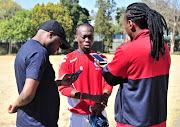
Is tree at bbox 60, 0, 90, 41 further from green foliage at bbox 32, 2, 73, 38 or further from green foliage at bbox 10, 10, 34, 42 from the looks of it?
green foliage at bbox 10, 10, 34, 42

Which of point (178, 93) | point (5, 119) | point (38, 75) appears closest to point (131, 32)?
point (38, 75)

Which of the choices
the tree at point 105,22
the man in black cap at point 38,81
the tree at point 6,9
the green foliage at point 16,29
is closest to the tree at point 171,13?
the tree at point 105,22

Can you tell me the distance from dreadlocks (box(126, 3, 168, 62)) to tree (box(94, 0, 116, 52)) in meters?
37.6

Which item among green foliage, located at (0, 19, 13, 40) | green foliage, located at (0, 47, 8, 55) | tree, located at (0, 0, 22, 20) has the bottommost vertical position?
green foliage, located at (0, 47, 8, 55)

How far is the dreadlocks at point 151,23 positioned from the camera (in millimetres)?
2152

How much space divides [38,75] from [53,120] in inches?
22.9

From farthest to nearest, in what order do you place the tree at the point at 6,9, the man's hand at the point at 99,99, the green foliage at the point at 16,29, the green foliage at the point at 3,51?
the tree at the point at 6,9 < the green foliage at the point at 3,51 < the green foliage at the point at 16,29 < the man's hand at the point at 99,99

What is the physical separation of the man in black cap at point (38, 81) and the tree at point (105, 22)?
37698 mm

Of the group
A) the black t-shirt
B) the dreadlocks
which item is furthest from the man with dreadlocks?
the black t-shirt

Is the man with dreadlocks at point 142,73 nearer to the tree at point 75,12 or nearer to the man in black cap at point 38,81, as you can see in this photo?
the man in black cap at point 38,81

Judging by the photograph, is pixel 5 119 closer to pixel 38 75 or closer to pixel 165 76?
pixel 38 75

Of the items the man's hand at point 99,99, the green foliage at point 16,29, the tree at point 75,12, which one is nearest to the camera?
the man's hand at point 99,99

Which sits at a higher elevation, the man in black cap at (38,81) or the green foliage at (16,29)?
the green foliage at (16,29)

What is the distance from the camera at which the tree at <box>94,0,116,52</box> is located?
39.7 m
